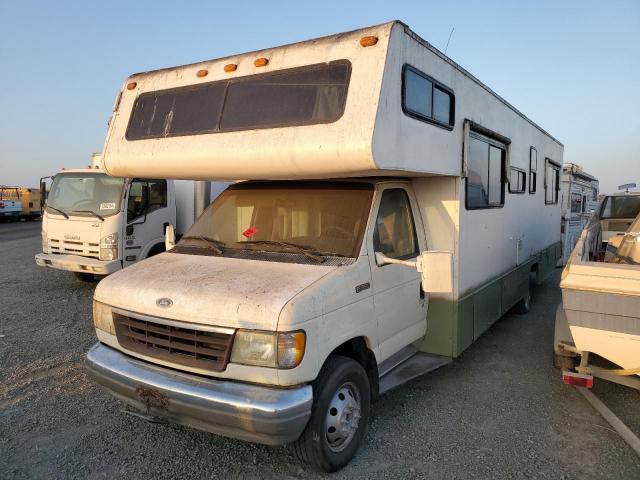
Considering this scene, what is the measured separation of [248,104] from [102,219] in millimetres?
5768

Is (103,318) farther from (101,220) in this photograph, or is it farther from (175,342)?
(101,220)

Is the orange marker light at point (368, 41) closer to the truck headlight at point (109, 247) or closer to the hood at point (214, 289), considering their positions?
the hood at point (214, 289)

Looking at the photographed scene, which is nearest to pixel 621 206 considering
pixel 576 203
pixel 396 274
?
pixel 576 203

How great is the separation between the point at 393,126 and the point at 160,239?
277 inches

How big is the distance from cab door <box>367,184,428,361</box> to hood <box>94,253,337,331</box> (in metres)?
0.62

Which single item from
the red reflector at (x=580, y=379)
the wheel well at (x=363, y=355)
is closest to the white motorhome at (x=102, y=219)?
the wheel well at (x=363, y=355)

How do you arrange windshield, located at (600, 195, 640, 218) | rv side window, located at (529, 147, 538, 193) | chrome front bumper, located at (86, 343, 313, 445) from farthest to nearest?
windshield, located at (600, 195, 640, 218) < rv side window, located at (529, 147, 538, 193) < chrome front bumper, located at (86, 343, 313, 445)

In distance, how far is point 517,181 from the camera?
6871mm

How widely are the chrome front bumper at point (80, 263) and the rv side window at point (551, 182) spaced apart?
25.3 feet

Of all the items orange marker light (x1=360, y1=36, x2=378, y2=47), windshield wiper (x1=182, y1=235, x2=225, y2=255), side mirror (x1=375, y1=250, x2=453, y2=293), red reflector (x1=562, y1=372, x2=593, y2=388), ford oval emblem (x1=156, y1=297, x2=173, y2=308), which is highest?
orange marker light (x1=360, y1=36, x2=378, y2=47)

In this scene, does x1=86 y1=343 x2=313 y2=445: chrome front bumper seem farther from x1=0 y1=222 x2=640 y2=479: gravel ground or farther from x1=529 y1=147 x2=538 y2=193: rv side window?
x1=529 y1=147 x2=538 y2=193: rv side window

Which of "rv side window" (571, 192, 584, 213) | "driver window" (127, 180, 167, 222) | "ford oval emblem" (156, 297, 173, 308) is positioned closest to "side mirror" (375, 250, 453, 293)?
"ford oval emblem" (156, 297, 173, 308)

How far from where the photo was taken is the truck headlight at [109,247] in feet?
28.0

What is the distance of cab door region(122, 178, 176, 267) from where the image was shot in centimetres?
884
